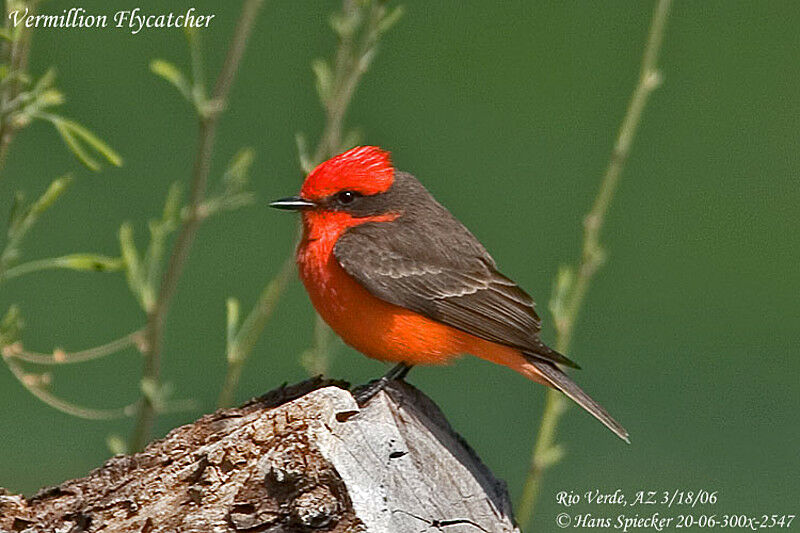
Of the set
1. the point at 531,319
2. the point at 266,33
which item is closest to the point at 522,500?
the point at 531,319

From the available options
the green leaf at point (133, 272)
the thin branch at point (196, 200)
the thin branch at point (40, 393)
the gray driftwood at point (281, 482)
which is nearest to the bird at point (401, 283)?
the thin branch at point (196, 200)

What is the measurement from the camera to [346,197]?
4.23m

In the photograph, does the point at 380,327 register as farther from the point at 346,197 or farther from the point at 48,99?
the point at 48,99

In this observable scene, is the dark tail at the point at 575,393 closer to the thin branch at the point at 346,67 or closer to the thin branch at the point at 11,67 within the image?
the thin branch at the point at 346,67

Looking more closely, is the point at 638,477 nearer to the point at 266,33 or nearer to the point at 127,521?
the point at 266,33

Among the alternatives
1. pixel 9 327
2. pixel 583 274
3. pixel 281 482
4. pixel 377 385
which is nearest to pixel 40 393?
pixel 9 327

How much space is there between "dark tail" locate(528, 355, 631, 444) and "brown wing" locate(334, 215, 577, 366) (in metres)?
0.05

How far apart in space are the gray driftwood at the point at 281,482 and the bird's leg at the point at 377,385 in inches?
4.1

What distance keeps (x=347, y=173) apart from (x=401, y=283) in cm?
38

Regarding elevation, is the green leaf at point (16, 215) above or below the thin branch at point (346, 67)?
below

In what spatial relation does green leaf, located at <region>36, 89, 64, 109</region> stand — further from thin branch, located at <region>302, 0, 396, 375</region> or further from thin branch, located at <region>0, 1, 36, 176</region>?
thin branch, located at <region>302, 0, 396, 375</region>

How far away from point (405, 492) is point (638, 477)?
2.98 m

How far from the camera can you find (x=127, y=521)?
313 cm

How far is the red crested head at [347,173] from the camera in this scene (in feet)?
13.5
